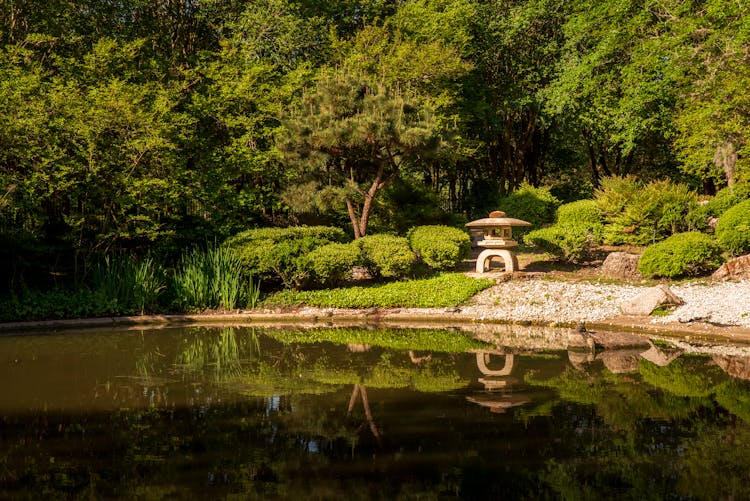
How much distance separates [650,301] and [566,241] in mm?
3809

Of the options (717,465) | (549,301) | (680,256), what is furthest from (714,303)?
(717,465)

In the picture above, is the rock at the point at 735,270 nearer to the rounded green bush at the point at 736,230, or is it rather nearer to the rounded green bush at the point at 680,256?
the rounded green bush at the point at 680,256

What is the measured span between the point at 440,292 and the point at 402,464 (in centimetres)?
777

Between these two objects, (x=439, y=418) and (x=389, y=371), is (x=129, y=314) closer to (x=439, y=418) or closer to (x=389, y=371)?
(x=389, y=371)

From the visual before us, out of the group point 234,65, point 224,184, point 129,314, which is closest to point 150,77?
point 234,65

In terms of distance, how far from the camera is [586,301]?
11.0 meters

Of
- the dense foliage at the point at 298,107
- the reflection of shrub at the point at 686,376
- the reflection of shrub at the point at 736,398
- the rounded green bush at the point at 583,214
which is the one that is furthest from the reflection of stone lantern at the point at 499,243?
the reflection of shrub at the point at 736,398

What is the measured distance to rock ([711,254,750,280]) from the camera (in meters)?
11.5

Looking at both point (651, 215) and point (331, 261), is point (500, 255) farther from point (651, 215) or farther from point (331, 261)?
point (651, 215)

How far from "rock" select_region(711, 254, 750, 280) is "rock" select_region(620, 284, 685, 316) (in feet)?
6.47

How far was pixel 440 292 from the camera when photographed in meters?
12.0

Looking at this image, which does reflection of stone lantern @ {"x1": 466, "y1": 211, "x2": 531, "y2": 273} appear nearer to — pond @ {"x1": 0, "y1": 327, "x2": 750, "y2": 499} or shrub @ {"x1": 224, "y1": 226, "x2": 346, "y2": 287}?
shrub @ {"x1": 224, "y1": 226, "x2": 346, "y2": 287}

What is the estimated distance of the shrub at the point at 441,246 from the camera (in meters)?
13.1

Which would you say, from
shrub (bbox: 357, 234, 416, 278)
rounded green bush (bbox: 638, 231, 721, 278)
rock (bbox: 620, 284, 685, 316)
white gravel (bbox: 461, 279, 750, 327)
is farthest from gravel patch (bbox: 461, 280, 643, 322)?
shrub (bbox: 357, 234, 416, 278)
